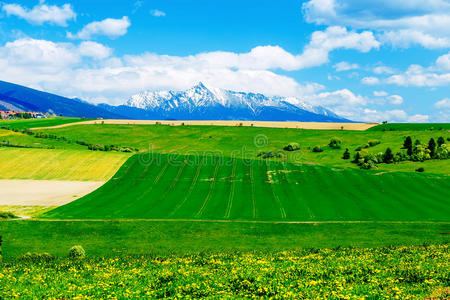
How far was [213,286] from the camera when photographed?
18203mm

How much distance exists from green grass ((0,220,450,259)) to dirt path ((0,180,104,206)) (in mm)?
19861

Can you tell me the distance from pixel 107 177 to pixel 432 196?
78.9m

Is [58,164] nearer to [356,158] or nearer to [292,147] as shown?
[292,147]

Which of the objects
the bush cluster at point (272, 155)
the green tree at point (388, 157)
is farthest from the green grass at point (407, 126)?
the bush cluster at point (272, 155)

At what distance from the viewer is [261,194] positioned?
74438 millimetres

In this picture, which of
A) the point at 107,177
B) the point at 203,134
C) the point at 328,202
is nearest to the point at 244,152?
the point at 203,134

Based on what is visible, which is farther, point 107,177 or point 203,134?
point 203,134

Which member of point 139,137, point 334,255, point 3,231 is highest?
point 139,137

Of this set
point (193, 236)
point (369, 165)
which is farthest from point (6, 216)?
point (369, 165)

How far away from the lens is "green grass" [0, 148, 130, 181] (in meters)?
96.8

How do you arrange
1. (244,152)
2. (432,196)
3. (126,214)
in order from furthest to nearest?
(244,152), (432,196), (126,214)

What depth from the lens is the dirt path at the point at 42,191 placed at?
71.7 meters

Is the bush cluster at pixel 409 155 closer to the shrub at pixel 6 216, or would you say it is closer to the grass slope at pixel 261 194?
the grass slope at pixel 261 194

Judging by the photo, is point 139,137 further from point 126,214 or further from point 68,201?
point 126,214
